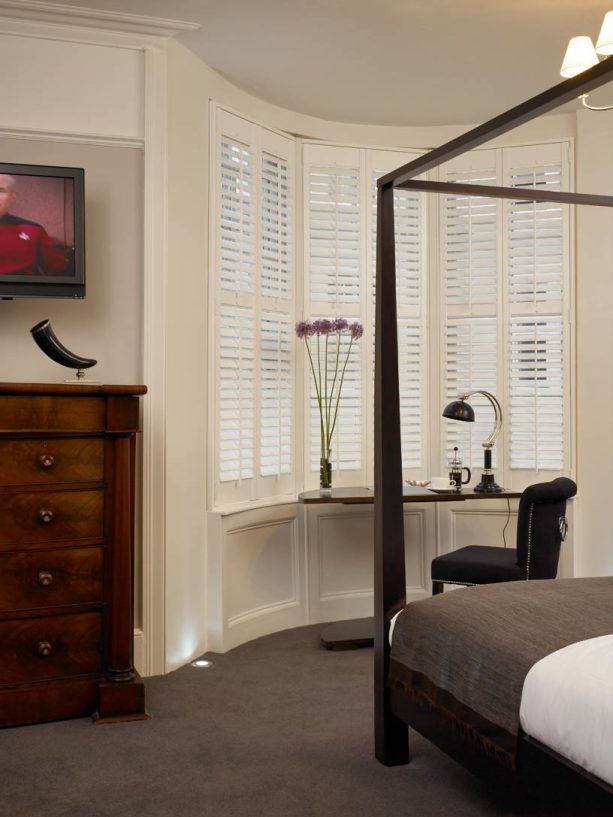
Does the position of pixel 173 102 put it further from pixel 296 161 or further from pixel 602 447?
pixel 602 447

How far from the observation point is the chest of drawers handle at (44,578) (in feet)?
11.0

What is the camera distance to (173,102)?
4.09 m

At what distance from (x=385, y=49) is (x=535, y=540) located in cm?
247

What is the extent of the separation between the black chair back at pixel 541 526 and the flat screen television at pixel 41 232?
2223 millimetres

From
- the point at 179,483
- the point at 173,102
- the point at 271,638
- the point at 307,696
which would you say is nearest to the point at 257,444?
the point at 179,483

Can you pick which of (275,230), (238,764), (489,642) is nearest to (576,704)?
(489,642)

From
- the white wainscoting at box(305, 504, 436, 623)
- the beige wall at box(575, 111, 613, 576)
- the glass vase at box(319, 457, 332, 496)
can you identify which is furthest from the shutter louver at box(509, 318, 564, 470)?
the glass vase at box(319, 457, 332, 496)

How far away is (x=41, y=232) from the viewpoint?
3.68 metres

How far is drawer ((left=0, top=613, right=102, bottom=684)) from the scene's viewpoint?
3.32m

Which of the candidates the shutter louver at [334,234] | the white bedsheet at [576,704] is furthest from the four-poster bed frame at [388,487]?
the shutter louver at [334,234]

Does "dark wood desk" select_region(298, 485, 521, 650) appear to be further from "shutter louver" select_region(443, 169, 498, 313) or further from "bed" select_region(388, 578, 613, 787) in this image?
"bed" select_region(388, 578, 613, 787)

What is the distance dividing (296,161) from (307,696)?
2.98m

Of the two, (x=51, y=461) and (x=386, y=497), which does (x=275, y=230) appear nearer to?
(x=51, y=461)

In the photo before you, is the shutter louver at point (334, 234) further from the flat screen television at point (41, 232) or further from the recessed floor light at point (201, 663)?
the recessed floor light at point (201, 663)
